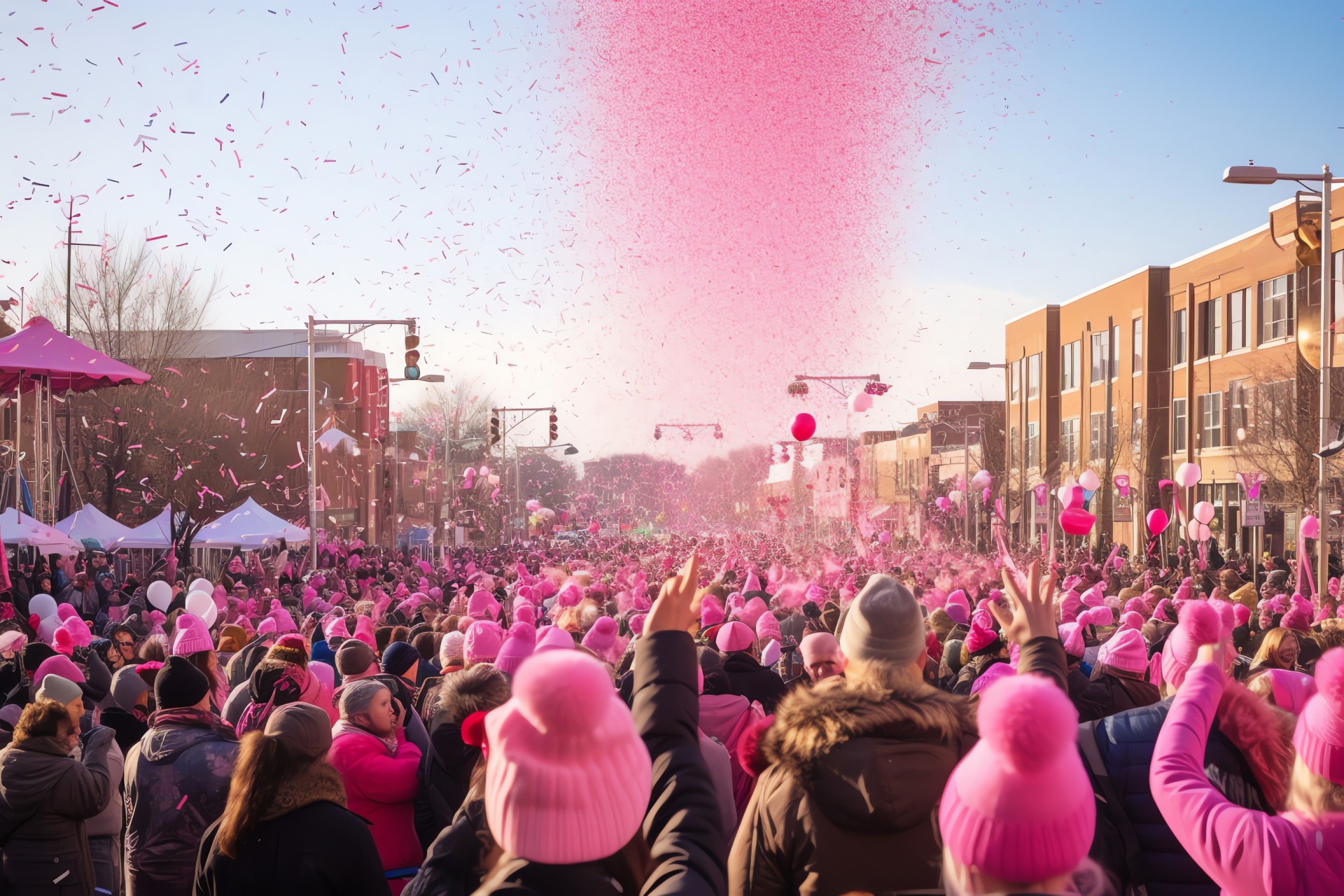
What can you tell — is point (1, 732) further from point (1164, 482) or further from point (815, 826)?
point (1164, 482)

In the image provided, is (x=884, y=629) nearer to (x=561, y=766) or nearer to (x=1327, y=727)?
(x=1327, y=727)

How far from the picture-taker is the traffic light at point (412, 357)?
72.7 feet

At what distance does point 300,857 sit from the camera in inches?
122

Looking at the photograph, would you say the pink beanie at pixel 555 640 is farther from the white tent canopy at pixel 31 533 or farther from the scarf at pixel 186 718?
the white tent canopy at pixel 31 533

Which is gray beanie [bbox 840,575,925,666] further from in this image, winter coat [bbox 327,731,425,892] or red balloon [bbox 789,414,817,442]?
red balloon [bbox 789,414,817,442]

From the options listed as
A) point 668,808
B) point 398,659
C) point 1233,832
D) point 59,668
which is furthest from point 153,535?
point 1233,832

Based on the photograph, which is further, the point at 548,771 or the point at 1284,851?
the point at 1284,851

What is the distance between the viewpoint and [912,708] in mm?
2586

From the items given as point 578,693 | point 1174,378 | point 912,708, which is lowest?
point 912,708

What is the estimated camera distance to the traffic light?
873 inches

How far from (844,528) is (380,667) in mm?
49121

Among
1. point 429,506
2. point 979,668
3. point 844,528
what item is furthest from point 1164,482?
point 429,506

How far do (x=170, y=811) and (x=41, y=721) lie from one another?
0.80 m

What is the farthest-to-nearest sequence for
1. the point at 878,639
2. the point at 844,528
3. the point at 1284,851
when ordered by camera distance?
the point at 844,528
the point at 878,639
the point at 1284,851
